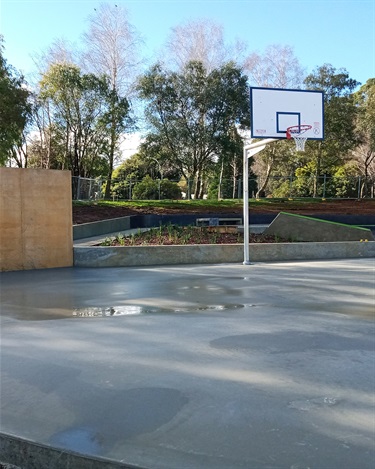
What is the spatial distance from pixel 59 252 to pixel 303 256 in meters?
6.49

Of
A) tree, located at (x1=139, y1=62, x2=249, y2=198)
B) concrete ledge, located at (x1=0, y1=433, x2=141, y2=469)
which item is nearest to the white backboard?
concrete ledge, located at (x1=0, y1=433, x2=141, y2=469)

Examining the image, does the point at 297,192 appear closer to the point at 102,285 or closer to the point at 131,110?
the point at 131,110

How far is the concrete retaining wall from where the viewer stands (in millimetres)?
10656

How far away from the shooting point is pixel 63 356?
456cm

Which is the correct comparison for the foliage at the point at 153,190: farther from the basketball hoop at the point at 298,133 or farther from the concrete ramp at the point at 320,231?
the basketball hoop at the point at 298,133

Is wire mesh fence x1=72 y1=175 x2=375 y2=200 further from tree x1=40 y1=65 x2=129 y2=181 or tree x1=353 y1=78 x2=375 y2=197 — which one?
tree x1=40 y1=65 x2=129 y2=181

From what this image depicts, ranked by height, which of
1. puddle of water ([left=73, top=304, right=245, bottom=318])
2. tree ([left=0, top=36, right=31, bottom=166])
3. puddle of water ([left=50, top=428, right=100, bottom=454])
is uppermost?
tree ([left=0, top=36, right=31, bottom=166])

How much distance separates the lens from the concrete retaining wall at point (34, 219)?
10656mm

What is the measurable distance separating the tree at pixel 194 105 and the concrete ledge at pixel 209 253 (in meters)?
15.7

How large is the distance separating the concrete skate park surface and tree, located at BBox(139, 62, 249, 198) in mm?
20890

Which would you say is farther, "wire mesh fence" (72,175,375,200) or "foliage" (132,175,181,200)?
"wire mesh fence" (72,175,375,200)

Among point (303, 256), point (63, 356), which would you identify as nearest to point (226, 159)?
point (303, 256)

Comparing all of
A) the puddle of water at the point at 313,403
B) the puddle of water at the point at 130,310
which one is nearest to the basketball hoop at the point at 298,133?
the puddle of water at the point at 130,310

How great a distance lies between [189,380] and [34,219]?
318 inches
